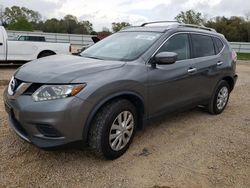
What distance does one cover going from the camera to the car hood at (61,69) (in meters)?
3.31

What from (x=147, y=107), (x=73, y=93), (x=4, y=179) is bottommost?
(x=4, y=179)

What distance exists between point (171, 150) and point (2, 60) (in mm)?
8588

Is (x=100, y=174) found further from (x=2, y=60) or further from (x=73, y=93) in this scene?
(x=2, y=60)

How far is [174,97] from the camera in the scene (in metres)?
4.47

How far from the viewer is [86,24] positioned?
61312 mm

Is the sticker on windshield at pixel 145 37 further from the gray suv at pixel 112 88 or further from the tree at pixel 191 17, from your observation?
the tree at pixel 191 17

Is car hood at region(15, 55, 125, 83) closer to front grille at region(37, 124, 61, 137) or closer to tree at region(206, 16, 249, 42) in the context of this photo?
front grille at region(37, 124, 61, 137)

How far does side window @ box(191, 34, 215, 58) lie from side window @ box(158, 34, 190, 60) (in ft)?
0.70

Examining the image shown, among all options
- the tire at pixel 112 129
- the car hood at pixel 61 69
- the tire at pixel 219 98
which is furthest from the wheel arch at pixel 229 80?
the car hood at pixel 61 69

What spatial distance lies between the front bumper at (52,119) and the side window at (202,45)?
8.16ft

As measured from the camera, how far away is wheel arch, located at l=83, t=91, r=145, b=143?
3371 millimetres

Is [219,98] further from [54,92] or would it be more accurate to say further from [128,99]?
[54,92]

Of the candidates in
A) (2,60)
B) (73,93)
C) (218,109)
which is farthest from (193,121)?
(2,60)

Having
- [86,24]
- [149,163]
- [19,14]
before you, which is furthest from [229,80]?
[19,14]
